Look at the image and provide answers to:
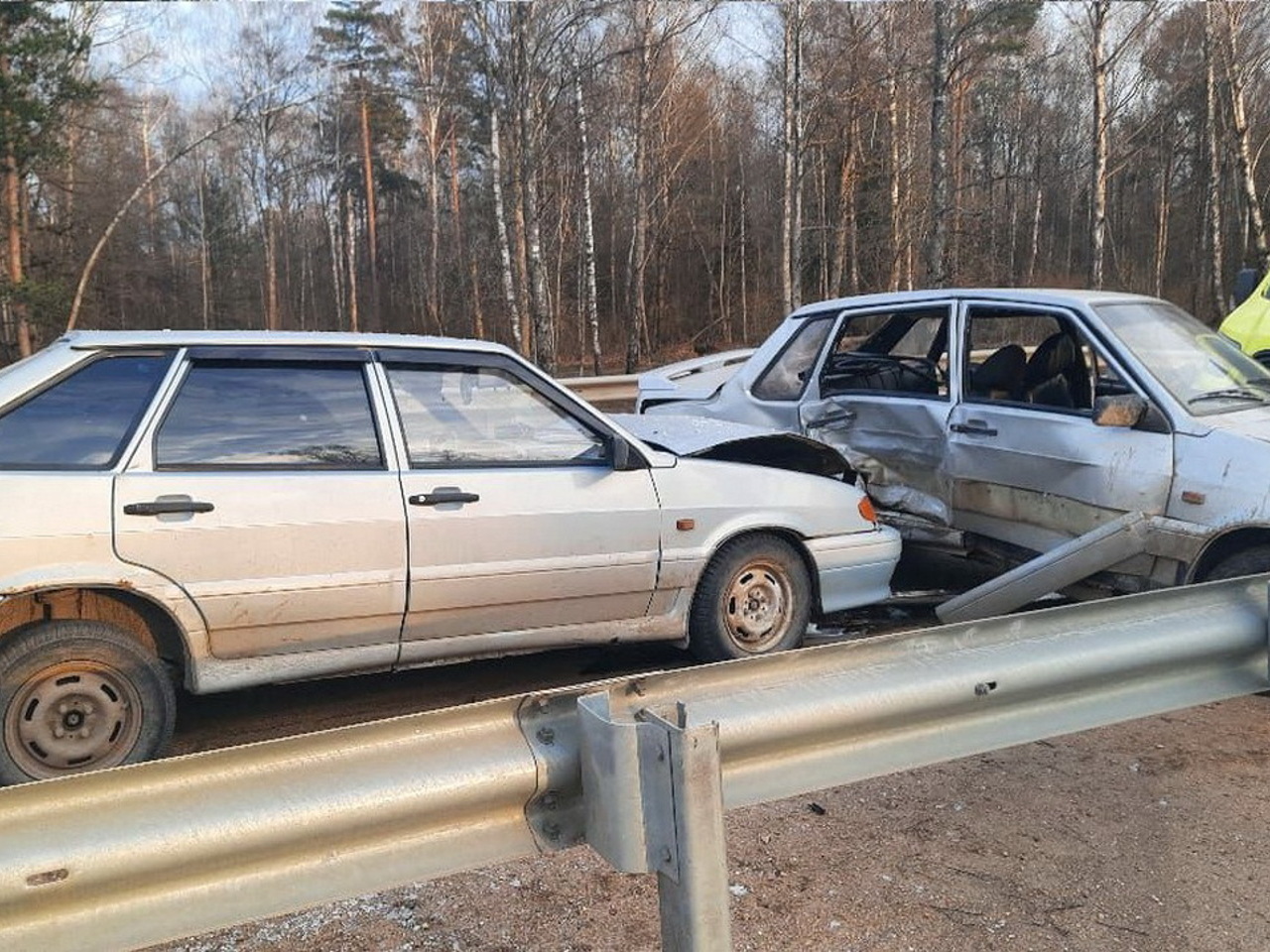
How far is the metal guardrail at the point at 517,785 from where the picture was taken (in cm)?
149

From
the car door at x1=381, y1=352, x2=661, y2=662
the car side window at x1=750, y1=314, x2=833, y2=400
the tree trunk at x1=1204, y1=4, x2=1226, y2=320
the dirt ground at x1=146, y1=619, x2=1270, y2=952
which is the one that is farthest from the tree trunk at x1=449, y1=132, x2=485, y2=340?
the dirt ground at x1=146, y1=619, x2=1270, y2=952

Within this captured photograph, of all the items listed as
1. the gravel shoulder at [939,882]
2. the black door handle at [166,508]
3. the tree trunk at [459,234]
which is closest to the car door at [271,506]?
the black door handle at [166,508]

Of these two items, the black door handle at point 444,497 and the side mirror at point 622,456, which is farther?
the side mirror at point 622,456

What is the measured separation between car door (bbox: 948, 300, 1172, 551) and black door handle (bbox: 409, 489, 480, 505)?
3013 mm

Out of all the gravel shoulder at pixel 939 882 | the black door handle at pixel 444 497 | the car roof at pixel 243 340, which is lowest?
the gravel shoulder at pixel 939 882

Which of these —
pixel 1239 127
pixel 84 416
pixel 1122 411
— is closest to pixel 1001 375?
pixel 1122 411

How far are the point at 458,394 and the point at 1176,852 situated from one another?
10.4 feet

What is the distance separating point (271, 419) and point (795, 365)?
390 cm

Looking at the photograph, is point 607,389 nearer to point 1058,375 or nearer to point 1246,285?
point 1246,285

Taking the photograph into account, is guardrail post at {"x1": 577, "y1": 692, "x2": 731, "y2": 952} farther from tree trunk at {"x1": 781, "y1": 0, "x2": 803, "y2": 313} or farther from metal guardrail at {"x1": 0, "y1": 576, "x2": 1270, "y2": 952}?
tree trunk at {"x1": 781, "y1": 0, "x2": 803, "y2": 313}

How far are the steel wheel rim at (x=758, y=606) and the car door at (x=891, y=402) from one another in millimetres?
1532

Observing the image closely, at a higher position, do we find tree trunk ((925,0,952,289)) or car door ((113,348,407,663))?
tree trunk ((925,0,952,289))

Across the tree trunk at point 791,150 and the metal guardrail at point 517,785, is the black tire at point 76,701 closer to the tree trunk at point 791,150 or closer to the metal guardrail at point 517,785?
the metal guardrail at point 517,785

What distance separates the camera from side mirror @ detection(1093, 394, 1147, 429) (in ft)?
16.5
